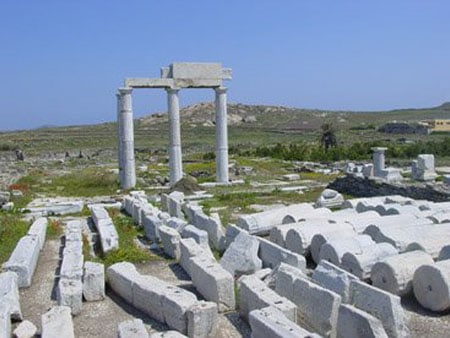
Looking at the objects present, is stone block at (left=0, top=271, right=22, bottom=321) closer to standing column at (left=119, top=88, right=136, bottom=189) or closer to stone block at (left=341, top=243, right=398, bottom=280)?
stone block at (left=341, top=243, right=398, bottom=280)

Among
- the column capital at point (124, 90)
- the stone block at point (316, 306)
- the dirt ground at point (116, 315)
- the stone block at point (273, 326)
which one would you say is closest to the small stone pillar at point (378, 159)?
the column capital at point (124, 90)

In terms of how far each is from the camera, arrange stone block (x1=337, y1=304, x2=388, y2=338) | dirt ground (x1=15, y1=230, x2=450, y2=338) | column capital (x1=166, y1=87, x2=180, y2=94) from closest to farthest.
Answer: stone block (x1=337, y1=304, x2=388, y2=338), dirt ground (x1=15, y1=230, x2=450, y2=338), column capital (x1=166, y1=87, x2=180, y2=94)

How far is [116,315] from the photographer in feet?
28.0

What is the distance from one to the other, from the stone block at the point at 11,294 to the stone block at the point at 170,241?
356cm

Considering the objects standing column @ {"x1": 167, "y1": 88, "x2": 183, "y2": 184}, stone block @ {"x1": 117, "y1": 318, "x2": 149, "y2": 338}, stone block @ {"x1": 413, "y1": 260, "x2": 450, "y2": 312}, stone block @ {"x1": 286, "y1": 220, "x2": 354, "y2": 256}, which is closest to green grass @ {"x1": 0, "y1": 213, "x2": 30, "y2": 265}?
stone block @ {"x1": 286, "y1": 220, "x2": 354, "y2": 256}

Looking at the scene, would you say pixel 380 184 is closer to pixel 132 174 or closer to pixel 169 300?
pixel 132 174

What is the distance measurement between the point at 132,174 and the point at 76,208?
6436mm

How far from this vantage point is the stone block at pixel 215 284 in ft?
27.5

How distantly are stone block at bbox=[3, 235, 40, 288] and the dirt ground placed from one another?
184 mm

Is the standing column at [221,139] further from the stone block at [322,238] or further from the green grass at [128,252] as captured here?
the stone block at [322,238]

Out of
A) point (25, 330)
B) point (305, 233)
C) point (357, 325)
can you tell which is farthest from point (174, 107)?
point (357, 325)

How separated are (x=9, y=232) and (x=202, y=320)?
9.03 meters

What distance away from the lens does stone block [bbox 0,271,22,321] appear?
8.12 meters

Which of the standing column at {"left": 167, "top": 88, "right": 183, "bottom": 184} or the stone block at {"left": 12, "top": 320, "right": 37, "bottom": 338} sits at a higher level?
the standing column at {"left": 167, "top": 88, "right": 183, "bottom": 184}
